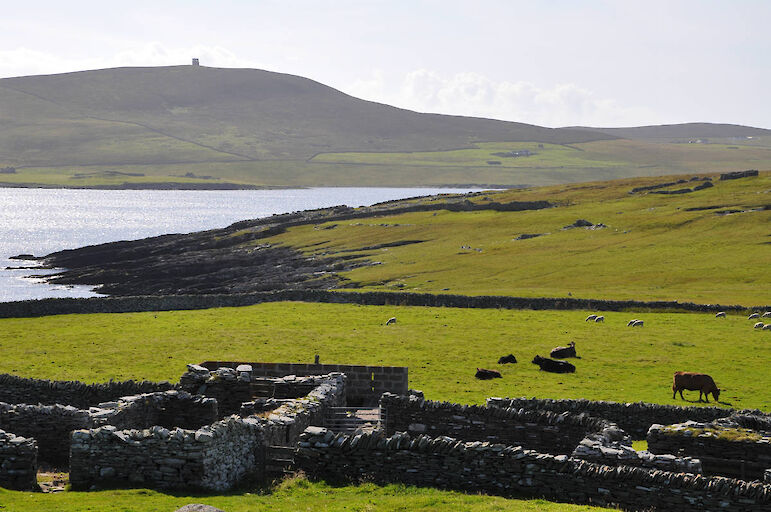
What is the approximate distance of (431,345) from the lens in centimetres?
5644

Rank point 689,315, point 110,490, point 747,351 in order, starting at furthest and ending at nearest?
point 689,315
point 747,351
point 110,490

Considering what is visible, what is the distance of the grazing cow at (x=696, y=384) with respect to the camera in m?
41.2

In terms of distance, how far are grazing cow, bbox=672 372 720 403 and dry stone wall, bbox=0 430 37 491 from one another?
2904 centimetres

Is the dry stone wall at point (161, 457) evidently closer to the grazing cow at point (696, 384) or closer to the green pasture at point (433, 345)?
the green pasture at point (433, 345)

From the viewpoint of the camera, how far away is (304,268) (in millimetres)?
117125

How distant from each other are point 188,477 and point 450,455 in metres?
5.65

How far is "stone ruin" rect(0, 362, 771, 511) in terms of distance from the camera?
18.9 meters

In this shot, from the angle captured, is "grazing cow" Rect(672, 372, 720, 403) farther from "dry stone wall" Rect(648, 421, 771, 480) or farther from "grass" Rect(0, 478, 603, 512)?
"grass" Rect(0, 478, 603, 512)

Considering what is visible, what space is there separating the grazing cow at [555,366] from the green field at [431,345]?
817 mm

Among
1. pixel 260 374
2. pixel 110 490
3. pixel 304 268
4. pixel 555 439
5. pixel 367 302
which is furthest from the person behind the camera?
pixel 304 268

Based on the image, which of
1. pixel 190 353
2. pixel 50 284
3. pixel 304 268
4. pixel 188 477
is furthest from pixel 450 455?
pixel 50 284

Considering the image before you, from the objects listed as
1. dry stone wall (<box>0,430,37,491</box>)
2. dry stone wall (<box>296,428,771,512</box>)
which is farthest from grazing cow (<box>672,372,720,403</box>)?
dry stone wall (<box>0,430,37,491</box>)

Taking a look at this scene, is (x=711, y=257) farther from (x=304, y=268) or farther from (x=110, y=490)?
(x=110, y=490)

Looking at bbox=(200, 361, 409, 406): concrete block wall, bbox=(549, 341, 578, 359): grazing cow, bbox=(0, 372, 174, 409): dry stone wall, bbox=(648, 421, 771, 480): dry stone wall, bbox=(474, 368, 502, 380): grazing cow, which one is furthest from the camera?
bbox=(549, 341, 578, 359): grazing cow
